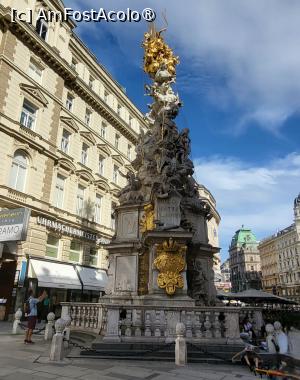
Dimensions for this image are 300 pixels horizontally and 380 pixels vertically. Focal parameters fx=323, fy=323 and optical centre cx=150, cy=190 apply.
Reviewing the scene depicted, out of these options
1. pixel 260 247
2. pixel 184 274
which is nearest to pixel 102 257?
pixel 184 274

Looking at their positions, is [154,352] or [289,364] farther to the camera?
[154,352]

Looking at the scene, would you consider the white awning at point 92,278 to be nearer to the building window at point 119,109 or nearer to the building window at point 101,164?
the building window at point 101,164

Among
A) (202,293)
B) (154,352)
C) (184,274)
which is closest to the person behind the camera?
(154,352)

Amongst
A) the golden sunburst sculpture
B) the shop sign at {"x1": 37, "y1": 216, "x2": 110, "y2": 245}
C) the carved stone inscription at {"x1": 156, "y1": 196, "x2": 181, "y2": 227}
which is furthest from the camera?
the shop sign at {"x1": 37, "y1": 216, "x2": 110, "y2": 245}

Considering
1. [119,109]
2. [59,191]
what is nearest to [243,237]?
[119,109]

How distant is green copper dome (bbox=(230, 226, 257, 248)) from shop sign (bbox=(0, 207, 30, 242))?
120 m

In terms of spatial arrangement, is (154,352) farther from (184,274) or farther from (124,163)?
(124,163)

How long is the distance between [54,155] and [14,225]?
31.1 feet

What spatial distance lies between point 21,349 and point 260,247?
104132 millimetres

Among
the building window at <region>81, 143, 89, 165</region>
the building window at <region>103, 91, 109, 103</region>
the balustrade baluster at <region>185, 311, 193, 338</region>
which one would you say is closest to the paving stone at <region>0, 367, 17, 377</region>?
the balustrade baluster at <region>185, 311, 193, 338</region>

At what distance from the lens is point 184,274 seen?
10.4 meters

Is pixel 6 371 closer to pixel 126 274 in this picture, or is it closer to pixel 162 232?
pixel 126 274

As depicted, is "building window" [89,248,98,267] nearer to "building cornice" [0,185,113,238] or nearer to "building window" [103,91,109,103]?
"building cornice" [0,185,113,238]

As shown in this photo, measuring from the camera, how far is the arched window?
71.6 ft
